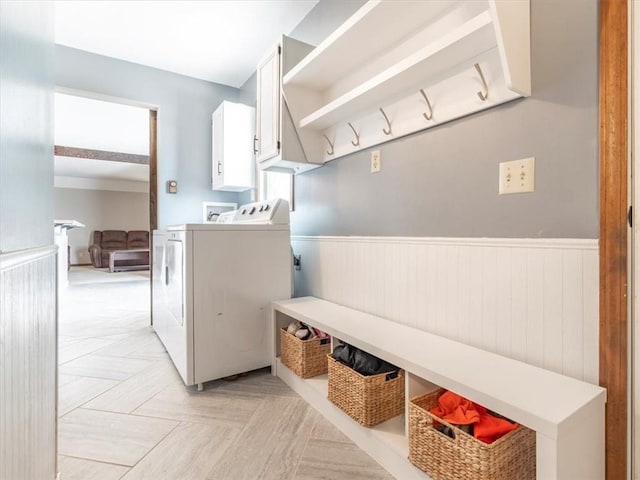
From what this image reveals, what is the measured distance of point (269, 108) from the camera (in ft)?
7.39

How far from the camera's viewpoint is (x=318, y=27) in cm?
228

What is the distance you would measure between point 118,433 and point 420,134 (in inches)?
75.3

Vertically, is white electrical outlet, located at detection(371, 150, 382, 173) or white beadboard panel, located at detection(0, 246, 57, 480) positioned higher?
white electrical outlet, located at detection(371, 150, 382, 173)

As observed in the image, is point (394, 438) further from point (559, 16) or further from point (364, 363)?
point (559, 16)

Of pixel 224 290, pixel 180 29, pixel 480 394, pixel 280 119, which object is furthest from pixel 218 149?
pixel 480 394

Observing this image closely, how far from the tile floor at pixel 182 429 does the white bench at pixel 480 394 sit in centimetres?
9

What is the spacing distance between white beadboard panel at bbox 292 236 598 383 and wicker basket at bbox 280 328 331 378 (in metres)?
0.32

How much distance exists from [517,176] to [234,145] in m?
2.53

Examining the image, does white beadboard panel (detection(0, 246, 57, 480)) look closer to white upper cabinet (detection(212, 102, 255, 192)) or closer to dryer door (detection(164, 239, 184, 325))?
Answer: dryer door (detection(164, 239, 184, 325))

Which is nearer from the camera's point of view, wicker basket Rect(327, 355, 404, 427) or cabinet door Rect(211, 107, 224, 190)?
wicker basket Rect(327, 355, 404, 427)

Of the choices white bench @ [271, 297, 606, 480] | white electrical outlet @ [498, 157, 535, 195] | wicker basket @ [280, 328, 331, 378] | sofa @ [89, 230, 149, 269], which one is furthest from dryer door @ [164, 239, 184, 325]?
sofa @ [89, 230, 149, 269]

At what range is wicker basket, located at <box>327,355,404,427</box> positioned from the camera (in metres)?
1.29

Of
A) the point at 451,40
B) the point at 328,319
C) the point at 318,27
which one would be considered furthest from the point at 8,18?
the point at 318,27

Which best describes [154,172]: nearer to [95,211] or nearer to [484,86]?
[484,86]
